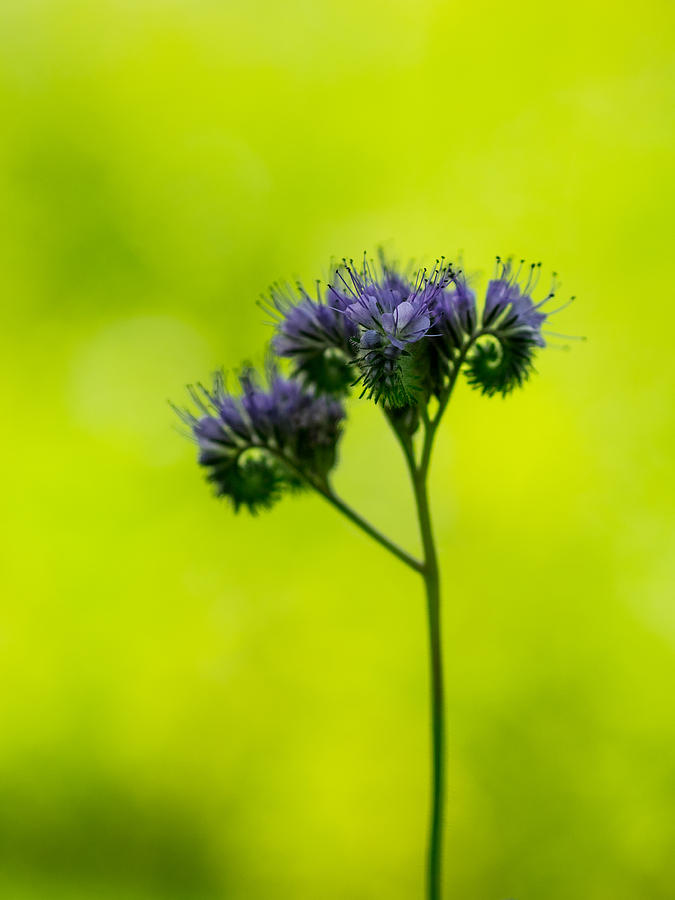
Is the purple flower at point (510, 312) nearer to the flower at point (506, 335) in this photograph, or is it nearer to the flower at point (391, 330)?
the flower at point (506, 335)

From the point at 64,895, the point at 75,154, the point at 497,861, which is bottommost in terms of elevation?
the point at 64,895

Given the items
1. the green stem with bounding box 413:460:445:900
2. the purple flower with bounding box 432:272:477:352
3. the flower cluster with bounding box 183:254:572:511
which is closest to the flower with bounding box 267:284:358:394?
the flower cluster with bounding box 183:254:572:511

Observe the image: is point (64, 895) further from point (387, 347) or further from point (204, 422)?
point (387, 347)

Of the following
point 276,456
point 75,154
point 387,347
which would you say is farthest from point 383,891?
point 75,154

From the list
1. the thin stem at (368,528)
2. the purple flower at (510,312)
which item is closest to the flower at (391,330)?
the purple flower at (510,312)

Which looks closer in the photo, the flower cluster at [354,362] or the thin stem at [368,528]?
the flower cluster at [354,362]

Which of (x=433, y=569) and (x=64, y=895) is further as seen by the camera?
(x=64, y=895)

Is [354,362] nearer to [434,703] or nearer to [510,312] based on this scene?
[510,312]
